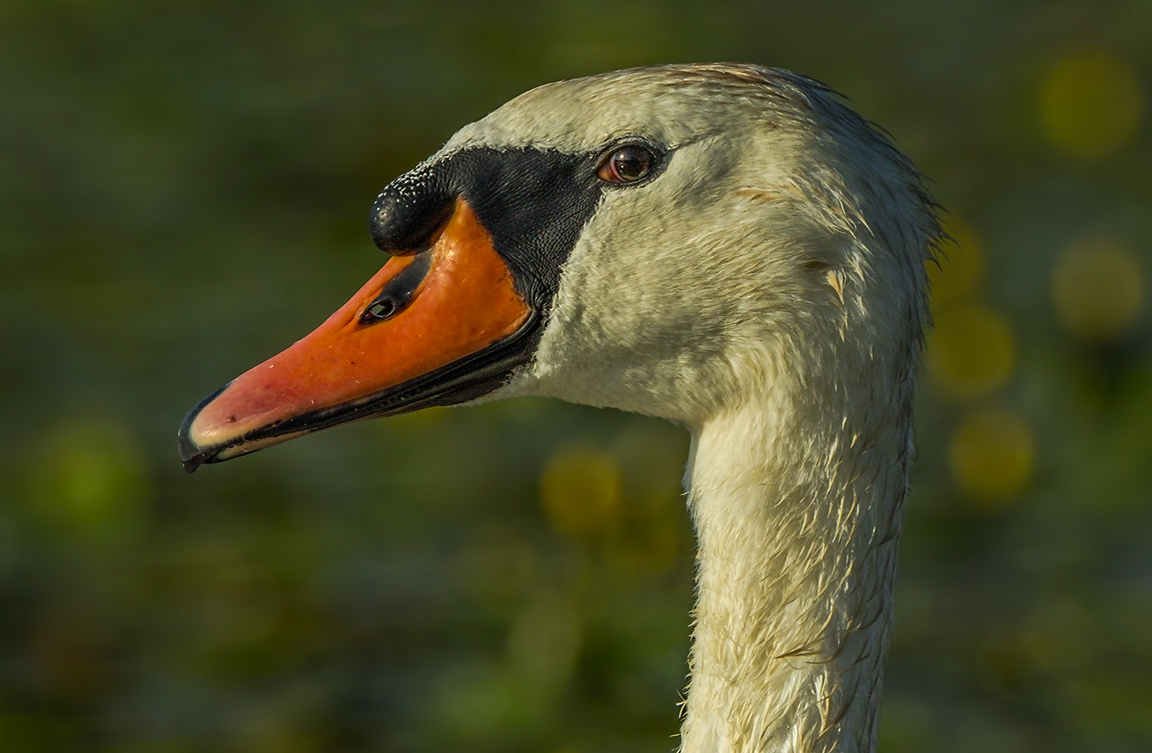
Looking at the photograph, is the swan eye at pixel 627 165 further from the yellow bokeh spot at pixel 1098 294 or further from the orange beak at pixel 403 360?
the yellow bokeh spot at pixel 1098 294

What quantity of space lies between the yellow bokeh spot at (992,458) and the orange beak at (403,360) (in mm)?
3246

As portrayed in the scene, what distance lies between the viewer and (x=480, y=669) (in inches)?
215

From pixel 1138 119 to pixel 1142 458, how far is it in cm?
263

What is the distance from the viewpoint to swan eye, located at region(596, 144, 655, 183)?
2.99 m

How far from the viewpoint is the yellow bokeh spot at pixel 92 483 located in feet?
20.0

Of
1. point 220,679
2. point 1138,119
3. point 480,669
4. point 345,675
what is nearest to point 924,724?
point 480,669

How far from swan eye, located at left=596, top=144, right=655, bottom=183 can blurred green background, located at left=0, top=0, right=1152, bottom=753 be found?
0.85 meters

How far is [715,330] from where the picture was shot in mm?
3018

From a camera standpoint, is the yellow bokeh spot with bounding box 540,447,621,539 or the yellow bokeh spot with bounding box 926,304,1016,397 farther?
the yellow bokeh spot with bounding box 926,304,1016,397

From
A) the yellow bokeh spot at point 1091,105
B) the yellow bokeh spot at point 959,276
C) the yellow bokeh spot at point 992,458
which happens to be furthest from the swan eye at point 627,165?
the yellow bokeh spot at point 1091,105

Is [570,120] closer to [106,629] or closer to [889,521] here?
[889,521]

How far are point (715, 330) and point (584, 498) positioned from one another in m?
2.40

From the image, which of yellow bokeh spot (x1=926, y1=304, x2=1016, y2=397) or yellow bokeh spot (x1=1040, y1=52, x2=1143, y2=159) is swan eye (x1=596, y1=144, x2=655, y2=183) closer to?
yellow bokeh spot (x1=926, y1=304, x2=1016, y2=397)

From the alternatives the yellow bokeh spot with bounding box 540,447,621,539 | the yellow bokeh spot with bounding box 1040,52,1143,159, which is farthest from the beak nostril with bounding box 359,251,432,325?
the yellow bokeh spot with bounding box 1040,52,1143,159
